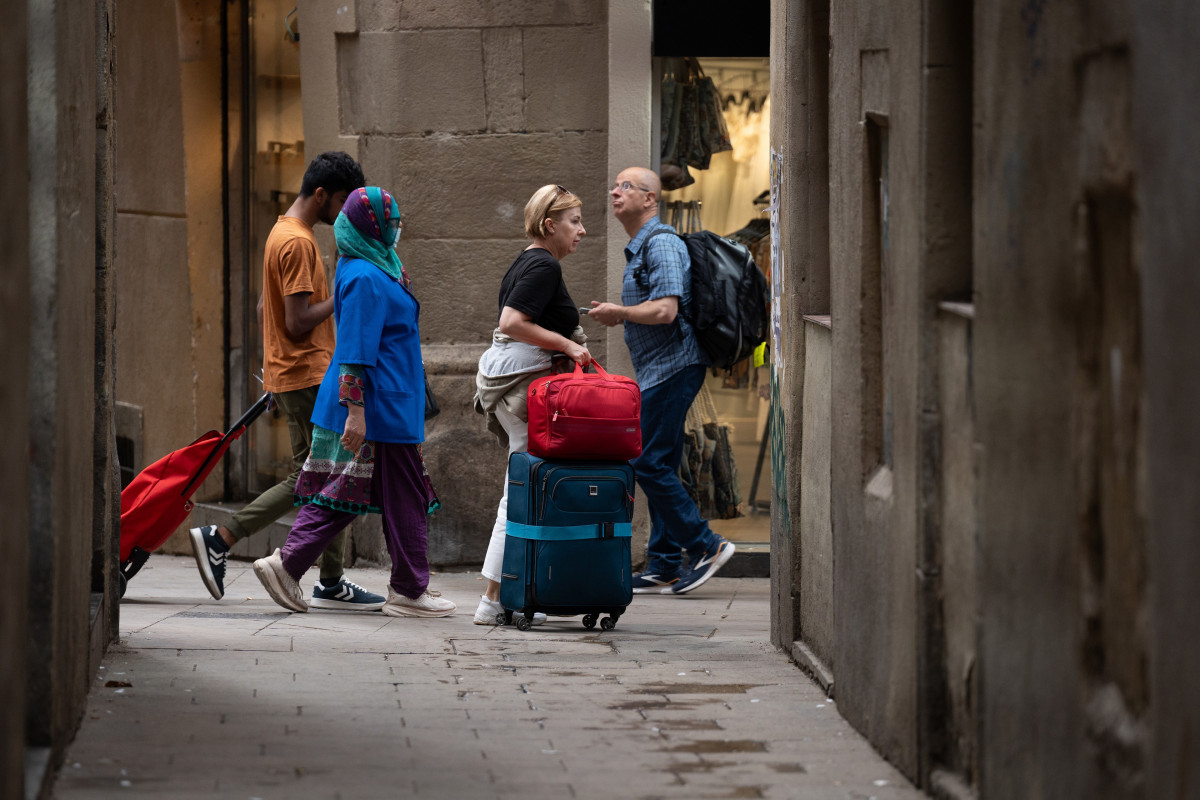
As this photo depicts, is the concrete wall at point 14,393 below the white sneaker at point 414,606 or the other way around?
the other way around

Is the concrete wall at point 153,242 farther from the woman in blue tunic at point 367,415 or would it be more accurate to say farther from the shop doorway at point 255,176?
the woman in blue tunic at point 367,415

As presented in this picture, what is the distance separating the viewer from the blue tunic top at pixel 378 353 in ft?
21.7

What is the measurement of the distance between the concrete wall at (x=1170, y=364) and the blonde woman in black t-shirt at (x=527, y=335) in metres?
4.02

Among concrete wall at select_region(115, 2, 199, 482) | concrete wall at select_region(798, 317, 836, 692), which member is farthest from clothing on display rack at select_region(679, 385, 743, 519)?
concrete wall at select_region(115, 2, 199, 482)

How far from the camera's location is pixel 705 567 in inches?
313

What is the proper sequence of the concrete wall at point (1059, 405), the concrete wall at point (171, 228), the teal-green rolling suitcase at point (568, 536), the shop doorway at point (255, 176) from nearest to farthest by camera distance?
1. the concrete wall at point (1059, 405)
2. the teal-green rolling suitcase at point (568, 536)
3. the shop doorway at point (255, 176)
4. the concrete wall at point (171, 228)

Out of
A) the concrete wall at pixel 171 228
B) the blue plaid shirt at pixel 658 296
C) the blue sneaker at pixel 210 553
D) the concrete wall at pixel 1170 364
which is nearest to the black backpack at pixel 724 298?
the blue plaid shirt at pixel 658 296

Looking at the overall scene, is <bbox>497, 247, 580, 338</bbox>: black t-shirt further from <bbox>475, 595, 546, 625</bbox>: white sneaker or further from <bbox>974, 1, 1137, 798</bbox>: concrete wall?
<bbox>974, 1, 1137, 798</bbox>: concrete wall

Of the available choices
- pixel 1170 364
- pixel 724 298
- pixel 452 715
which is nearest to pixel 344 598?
pixel 724 298

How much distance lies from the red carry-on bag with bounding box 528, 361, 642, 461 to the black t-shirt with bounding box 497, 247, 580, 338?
355 millimetres

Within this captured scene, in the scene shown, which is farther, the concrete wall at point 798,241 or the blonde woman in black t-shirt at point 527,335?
the blonde woman in black t-shirt at point 527,335

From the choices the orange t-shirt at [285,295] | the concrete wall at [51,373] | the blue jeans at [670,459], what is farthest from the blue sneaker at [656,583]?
the concrete wall at [51,373]

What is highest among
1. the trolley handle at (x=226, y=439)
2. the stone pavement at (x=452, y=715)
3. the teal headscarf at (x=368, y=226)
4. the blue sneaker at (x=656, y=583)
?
the teal headscarf at (x=368, y=226)

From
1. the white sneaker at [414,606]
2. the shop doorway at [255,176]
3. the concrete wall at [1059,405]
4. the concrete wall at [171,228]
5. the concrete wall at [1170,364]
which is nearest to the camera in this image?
the concrete wall at [1170,364]
